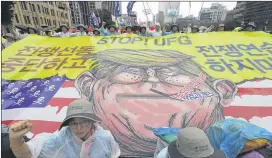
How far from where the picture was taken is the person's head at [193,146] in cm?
105

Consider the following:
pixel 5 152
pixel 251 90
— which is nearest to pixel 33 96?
pixel 5 152

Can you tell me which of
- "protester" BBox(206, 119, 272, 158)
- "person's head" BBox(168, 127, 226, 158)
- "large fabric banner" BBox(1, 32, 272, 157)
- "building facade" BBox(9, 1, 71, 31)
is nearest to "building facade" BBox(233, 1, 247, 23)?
"building facade" BBox(9, 1, 71, 31)

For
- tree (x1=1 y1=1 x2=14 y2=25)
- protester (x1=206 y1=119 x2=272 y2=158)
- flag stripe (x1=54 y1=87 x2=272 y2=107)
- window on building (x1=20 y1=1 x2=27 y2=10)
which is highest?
window on building (x1=20 y1=1 x2=27 y2=10)

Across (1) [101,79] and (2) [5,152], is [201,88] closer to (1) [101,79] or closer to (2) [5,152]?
(1) [101,79]

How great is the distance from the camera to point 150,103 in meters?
2.35

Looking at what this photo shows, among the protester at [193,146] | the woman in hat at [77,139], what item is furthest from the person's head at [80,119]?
the protester at [193,146]

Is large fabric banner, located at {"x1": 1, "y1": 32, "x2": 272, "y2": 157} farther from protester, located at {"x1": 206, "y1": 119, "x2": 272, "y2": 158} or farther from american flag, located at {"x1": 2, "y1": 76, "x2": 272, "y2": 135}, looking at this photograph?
protester, located at {"x1": 206, "y1": 119, "x2": 272, "y2": 158}

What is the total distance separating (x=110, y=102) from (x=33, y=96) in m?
0.91

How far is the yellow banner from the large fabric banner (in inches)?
0.5

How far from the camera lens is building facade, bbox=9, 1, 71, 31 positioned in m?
22.7

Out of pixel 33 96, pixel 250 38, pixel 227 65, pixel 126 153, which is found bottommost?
pixel 126 153

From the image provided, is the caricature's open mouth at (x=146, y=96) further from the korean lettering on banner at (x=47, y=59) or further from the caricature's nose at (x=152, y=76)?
the korean lettering on banner at (x=47, y=59)

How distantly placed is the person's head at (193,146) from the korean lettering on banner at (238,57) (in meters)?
1.95

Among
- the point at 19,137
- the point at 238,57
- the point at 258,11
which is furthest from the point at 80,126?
the point at 258,11
